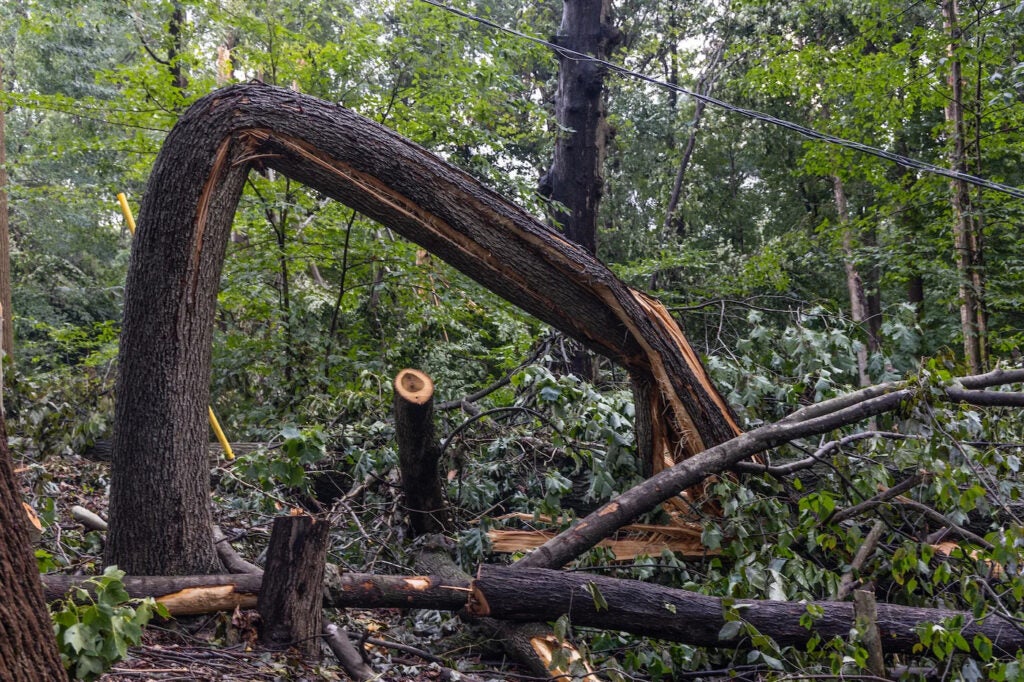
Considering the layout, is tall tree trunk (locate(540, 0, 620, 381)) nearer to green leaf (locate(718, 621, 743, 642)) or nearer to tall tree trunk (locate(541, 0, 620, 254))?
tall tree trunk (locate(541, 0, 620, 254))

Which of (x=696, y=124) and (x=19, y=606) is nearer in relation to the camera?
(x=19, y=606)

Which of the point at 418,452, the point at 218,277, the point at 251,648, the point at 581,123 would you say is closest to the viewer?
the point at 251,648

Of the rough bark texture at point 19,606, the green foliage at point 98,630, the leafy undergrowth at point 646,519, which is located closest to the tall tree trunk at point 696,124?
the leafy undergrowth at point 646,519

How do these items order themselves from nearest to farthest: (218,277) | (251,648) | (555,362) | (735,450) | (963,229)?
(251,648), (218,277), (735,450), (555,362), (963,229)

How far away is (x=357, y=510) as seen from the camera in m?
4.46

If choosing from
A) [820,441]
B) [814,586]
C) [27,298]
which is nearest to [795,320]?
[820,441]

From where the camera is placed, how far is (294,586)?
3014mm

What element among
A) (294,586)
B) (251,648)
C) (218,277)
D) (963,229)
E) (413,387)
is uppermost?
(963,229)

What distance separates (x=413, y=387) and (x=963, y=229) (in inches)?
269

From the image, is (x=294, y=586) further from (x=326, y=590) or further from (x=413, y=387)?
(x=413, y=387)

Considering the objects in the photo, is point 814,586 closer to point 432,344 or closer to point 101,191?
point 432,344

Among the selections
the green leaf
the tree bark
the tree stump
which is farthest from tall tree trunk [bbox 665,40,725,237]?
the tree stump

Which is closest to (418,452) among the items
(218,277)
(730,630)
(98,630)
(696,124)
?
(218,277)

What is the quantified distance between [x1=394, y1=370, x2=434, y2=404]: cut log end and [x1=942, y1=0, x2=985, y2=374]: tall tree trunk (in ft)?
20.5
